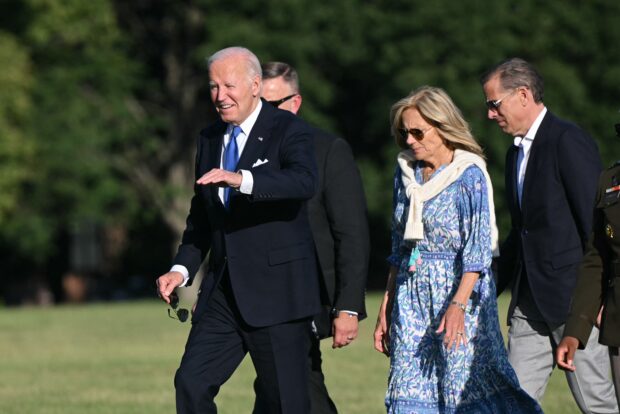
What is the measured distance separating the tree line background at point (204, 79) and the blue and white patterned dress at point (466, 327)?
25880mm

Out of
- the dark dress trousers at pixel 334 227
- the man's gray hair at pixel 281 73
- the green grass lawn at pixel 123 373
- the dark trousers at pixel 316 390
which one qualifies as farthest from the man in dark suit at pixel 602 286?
the green grass lawn at pixel 123 373

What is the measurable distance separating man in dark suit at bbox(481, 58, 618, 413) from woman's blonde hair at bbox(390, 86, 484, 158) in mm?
505

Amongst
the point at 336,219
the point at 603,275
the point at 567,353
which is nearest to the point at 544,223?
the point at 336,219

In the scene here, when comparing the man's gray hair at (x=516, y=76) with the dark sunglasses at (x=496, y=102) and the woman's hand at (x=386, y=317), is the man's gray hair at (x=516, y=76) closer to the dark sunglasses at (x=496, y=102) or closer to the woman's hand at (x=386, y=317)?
the dark sunglasses at (x=496, y=102)

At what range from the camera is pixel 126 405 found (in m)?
11.4

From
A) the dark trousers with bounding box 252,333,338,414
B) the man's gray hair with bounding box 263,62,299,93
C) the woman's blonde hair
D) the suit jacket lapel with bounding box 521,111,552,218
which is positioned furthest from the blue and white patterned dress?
the man's gray hair with bounding box 263,62,299,93

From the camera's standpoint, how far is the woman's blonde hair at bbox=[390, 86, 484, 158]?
271 inches

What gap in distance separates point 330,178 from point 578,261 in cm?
143

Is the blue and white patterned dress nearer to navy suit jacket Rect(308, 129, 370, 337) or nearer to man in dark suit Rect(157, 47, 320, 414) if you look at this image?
man in dark suit Rect(157, 47, 320, 414)

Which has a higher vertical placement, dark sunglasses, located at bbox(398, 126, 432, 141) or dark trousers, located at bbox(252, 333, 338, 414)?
dark sunglasses, located at bbox(398, 126, 432, 141)

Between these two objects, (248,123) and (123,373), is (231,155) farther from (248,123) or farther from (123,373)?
(123,373)

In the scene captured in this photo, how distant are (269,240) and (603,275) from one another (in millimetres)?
1625

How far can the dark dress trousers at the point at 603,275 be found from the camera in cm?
569

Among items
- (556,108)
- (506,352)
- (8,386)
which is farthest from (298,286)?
(556,108)
